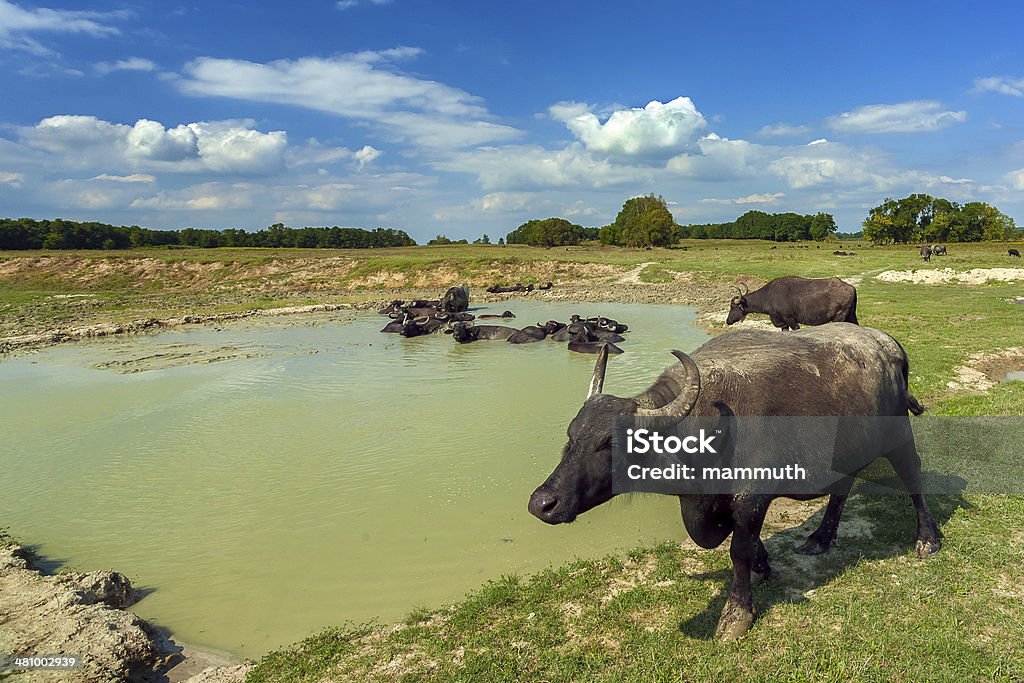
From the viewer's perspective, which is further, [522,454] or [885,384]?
[522,454]

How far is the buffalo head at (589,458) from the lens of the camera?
4055 millimetres

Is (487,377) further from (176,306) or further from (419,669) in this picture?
(176,306)

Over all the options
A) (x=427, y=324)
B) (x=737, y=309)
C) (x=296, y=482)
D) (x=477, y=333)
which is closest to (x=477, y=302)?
(x=427, y=324)

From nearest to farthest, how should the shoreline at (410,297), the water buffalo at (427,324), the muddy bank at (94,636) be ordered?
the muddy bank at (94,636)
the shoreline at (410,297)
the water buffalo at (427,324)

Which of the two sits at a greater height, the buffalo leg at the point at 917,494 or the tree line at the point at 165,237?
the tree line at the point at 165,237

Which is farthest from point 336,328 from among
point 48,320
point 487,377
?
point 48,320

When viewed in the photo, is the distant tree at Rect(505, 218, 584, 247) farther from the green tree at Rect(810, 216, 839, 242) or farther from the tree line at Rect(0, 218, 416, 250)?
the green tree at Rect(810, 216, 839, 242)

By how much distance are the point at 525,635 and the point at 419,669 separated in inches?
36.6

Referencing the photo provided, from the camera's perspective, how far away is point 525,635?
4938 mm

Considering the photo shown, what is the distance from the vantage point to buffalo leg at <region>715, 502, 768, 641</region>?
15.3 feet

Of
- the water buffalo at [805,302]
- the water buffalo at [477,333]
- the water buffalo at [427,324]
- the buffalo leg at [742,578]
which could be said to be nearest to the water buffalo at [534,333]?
the water buffalo at [477,333]

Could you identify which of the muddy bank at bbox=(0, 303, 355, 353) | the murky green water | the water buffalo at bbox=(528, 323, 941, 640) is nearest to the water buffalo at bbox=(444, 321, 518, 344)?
the murky green water

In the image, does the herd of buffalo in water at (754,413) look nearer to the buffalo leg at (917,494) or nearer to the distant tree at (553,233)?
the buffalo leg at (917,494)

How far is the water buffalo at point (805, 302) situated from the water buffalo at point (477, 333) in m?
8.89
